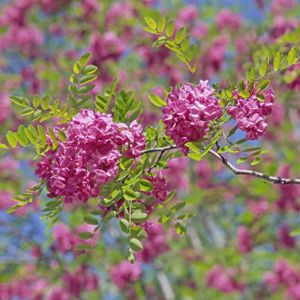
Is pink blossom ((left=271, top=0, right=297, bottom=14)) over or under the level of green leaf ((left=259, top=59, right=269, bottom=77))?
over

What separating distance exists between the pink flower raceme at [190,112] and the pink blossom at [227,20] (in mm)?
5521

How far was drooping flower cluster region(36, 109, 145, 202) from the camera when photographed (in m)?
2.06

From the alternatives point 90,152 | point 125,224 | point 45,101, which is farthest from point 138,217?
point 45,101

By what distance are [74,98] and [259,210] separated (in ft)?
14.5

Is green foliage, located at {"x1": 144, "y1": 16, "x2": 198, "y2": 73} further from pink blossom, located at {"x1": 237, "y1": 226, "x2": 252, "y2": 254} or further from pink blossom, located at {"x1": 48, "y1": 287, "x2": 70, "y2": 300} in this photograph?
pink blossom, located at {"x1": 48, "y1": 287, "x2": 70, "y2": 300}

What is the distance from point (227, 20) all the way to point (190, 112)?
224 inches

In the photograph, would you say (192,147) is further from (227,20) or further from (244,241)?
(227,20)

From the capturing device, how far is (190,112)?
2.04 metres

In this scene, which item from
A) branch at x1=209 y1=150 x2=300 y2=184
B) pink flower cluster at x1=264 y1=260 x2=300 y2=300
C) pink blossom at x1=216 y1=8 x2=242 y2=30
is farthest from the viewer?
pink blossom at x1=216 y1=8 x2=242 y2=30

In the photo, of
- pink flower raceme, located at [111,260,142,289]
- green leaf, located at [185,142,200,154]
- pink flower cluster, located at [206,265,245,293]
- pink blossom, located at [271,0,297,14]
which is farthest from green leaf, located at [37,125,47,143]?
pink blossom, located at [271,0,297,14]

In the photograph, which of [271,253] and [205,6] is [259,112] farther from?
[205,6]

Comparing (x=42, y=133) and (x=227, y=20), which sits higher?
(x=227, y=20)

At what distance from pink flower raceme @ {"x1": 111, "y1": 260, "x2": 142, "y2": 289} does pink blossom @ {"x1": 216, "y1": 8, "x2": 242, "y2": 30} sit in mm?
3384

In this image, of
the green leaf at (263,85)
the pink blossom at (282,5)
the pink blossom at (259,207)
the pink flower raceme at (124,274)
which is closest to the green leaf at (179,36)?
the green leaf at (263,85)
